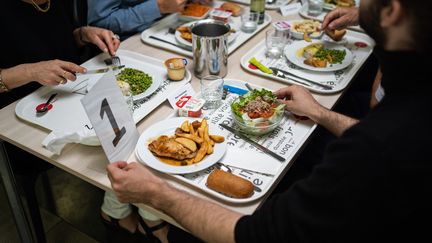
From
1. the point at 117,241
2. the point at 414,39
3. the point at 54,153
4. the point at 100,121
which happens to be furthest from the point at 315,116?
the point at 117,241

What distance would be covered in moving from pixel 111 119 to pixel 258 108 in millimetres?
493

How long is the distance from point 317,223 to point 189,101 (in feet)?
2.42

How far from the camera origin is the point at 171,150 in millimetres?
1164

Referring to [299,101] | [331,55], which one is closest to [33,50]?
[299,101]

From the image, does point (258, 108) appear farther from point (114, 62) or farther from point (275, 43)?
point (114, 62)

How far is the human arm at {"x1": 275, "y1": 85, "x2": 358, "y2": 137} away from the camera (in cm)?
131

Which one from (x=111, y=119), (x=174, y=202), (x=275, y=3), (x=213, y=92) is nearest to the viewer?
(x=174, y=202)

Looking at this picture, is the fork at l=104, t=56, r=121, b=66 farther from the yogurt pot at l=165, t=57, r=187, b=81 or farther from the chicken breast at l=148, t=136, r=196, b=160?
the chicken breast at l=148, t=136, r=196, b=160

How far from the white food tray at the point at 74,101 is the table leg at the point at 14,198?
6.6 inches

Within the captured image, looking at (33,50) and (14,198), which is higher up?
(33,50)

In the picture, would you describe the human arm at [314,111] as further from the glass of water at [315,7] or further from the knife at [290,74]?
the glass of water at [315,7]

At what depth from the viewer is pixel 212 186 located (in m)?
1.09

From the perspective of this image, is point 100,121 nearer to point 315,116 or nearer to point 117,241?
point 315,116

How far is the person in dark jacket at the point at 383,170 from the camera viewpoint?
730 mm
